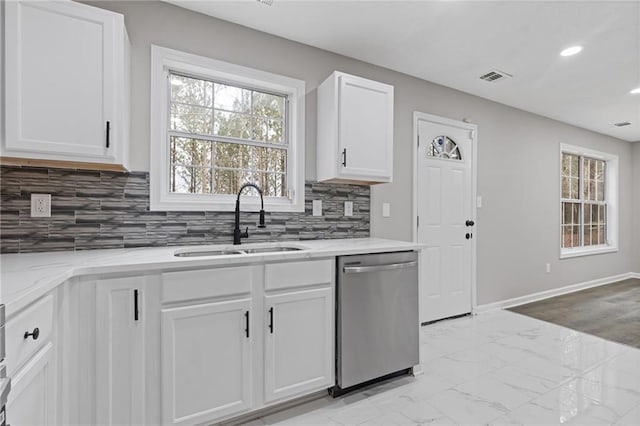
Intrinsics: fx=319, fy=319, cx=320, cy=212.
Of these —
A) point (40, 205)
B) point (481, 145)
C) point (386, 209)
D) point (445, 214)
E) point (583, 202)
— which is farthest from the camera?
point (583, 202)

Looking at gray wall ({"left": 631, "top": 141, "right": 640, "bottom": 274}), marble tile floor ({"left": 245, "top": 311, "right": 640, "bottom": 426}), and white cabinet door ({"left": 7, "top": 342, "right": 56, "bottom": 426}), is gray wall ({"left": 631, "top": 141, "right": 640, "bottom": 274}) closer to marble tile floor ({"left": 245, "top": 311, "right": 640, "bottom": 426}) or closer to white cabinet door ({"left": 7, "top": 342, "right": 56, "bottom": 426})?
marble tile floor ({"left": 245, "top": 311, "right": 640, "bottom": 426})

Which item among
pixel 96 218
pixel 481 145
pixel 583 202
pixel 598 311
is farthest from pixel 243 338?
pixel 583 202

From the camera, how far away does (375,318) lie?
2100mm

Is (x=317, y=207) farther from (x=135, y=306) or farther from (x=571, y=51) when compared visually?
(x=571, y=51)

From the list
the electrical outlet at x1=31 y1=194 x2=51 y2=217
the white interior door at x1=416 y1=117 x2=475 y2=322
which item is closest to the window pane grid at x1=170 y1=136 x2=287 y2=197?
the electrical outlet at x1=31 y1=194 x2=51 y2=217

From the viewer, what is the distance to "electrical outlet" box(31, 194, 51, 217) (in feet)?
5.93

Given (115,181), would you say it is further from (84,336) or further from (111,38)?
(84,336)

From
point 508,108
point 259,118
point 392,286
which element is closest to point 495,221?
point 508,108

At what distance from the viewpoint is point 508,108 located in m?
4.10

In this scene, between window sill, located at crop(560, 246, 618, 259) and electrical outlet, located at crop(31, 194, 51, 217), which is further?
window sill, located at crop(560, 246, 618, 259)

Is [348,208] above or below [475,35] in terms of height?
below

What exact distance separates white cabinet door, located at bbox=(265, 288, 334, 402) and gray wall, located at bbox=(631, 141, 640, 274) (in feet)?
23.1

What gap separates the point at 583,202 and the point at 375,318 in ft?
17.2

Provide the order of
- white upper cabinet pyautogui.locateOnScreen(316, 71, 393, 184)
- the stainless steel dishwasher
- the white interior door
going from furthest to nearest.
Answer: the white interior door, white upper cabinet pyautogui.locateOnScreen(316, 71, 393, 184), the stainless steel dishwasher
